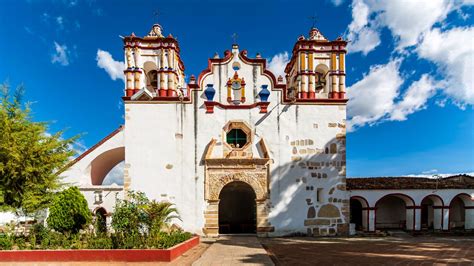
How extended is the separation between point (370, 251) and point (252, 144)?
250 inches

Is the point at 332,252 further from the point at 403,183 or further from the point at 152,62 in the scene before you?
the point at 152,62

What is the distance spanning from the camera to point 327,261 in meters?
8.11

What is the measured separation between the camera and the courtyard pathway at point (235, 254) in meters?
7.71

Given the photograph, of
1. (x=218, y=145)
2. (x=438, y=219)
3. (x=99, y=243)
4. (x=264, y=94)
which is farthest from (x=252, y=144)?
(x=438, y=219)

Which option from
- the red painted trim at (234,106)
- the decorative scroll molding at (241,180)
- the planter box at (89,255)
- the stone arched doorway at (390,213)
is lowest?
the stone arched doorway at (390,213)

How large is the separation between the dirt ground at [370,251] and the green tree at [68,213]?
7.24 meters

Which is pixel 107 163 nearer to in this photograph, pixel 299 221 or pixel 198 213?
pixel 198 213

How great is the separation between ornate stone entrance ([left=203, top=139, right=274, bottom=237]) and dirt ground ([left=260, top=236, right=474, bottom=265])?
1.23 m

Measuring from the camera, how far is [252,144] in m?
13.0

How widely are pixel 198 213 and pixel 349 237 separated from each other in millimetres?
7108

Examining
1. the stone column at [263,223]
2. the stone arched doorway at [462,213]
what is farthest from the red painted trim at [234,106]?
the stone arched doorway at [462,213]

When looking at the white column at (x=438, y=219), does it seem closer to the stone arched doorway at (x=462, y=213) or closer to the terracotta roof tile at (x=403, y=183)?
the stone arched doorway at (x=462, y=213)

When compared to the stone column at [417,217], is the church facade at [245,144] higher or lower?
higher

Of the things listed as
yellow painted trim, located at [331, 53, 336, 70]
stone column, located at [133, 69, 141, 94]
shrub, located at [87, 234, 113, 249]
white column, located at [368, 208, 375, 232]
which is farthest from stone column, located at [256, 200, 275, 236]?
stone column, located at [133, 69, 141, 94]
